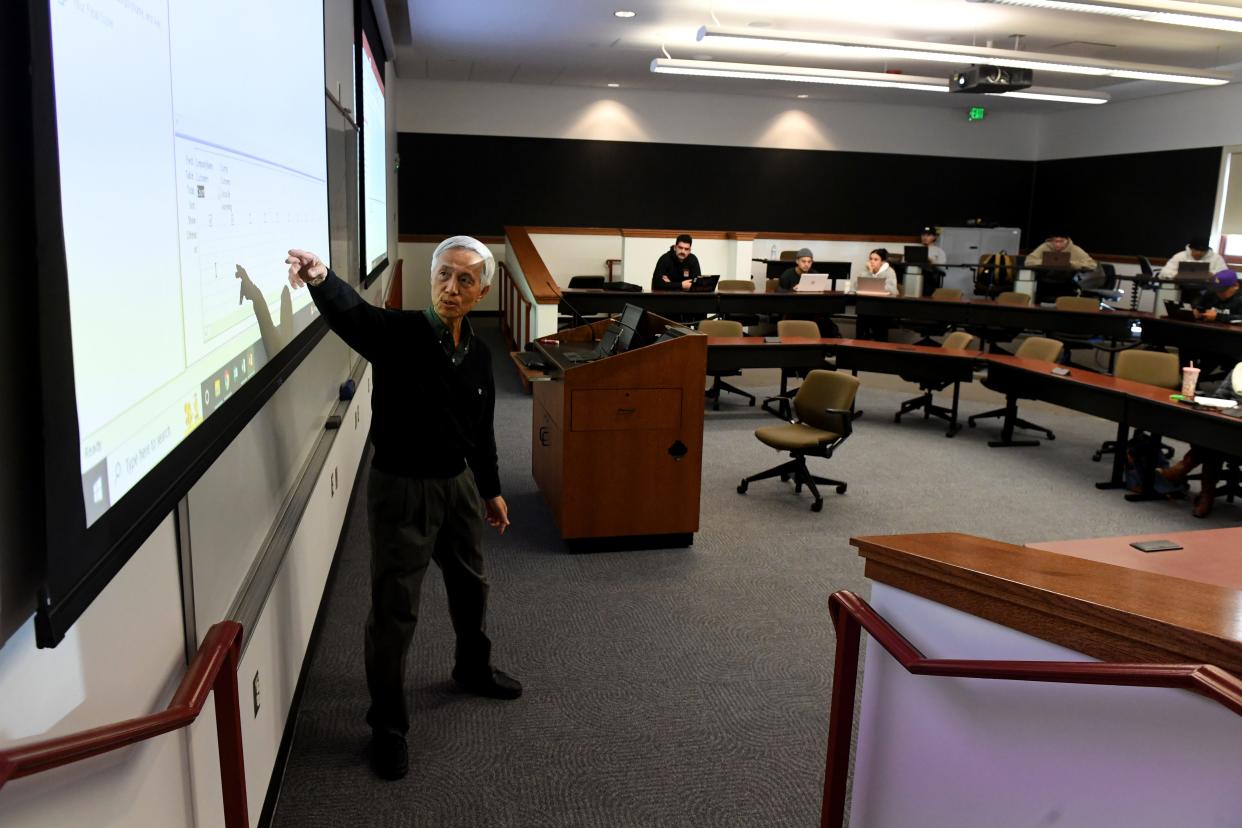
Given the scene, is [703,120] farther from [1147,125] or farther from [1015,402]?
[1015,402]

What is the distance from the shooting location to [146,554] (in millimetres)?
1481

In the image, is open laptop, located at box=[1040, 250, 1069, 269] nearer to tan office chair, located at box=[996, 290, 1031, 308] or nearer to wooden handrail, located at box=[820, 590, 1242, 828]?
tan office chair, located at box=[996, 290, 1031, 308]

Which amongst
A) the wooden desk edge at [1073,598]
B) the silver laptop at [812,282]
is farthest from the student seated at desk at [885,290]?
→ the wooden desk edge at [1073,598]

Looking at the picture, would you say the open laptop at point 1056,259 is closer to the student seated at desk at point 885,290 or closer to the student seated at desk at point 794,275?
the student seated at desk at point 885,290

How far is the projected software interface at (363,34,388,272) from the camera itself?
612 cm

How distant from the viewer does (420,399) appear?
2.65m

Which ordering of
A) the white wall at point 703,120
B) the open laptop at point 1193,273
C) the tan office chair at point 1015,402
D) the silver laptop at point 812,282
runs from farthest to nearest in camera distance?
the white wall at point 703,120 → the silver laptop at point 812,282 → the open laptop at point 1193,273 → the tan office chair at point 1015,402

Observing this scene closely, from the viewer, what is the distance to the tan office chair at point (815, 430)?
5438mm

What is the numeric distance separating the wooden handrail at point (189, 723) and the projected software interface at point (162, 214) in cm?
27

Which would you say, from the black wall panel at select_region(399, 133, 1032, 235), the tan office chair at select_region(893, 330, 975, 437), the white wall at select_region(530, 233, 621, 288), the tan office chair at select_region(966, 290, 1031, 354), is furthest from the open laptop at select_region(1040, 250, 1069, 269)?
the white wall at select_region(530, 233, 621, 288)

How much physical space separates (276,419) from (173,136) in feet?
4.55

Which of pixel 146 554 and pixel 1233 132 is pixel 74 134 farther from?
pixel 1233 132

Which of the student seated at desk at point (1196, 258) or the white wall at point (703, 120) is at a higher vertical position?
the white wall at point (703, 120)

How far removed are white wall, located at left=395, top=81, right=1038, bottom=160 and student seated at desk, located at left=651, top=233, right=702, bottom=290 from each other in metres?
4.63
